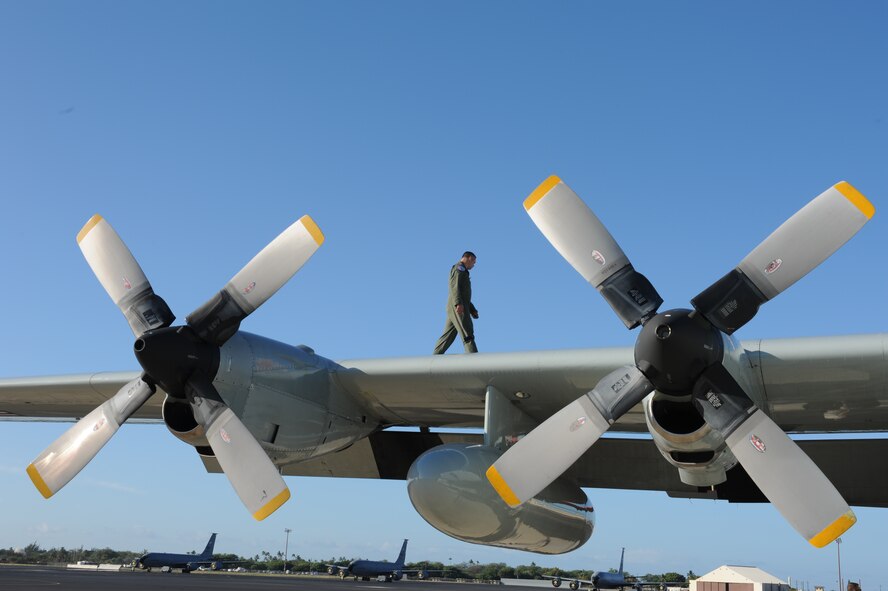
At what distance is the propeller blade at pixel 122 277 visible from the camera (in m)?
10.9

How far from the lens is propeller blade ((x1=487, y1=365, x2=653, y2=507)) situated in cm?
892

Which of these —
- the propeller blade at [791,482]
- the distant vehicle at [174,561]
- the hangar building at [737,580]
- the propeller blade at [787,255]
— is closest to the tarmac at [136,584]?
the propeller blade at [791,482]

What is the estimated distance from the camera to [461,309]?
12.9 meters

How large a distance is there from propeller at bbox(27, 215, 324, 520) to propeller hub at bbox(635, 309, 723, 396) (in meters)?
4.22

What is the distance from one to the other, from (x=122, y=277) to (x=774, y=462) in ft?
26.8

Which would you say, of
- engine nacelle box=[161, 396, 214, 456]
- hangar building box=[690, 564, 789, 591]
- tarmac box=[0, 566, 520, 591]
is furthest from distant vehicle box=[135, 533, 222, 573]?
engine nacelle box=[161, 396, 214, 456]

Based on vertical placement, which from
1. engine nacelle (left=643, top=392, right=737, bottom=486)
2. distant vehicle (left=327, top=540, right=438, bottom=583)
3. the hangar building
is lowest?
engine nacelle (left=643, top=392, right=737, bottom=486)

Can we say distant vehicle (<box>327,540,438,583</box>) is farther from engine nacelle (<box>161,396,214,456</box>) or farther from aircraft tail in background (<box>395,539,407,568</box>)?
engine nacelle (<box>161,396,214,456</box>)

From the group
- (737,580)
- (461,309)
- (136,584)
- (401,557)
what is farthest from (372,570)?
(461,309)

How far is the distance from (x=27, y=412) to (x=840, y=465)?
519 inches

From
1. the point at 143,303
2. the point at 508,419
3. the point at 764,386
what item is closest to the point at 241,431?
the point at 143,303

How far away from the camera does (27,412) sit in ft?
48.9

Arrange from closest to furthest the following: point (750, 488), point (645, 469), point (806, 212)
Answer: point (806, 212) → point (750, 488) → point (645, 469)

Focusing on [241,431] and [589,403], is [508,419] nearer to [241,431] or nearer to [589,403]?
[589,403]
